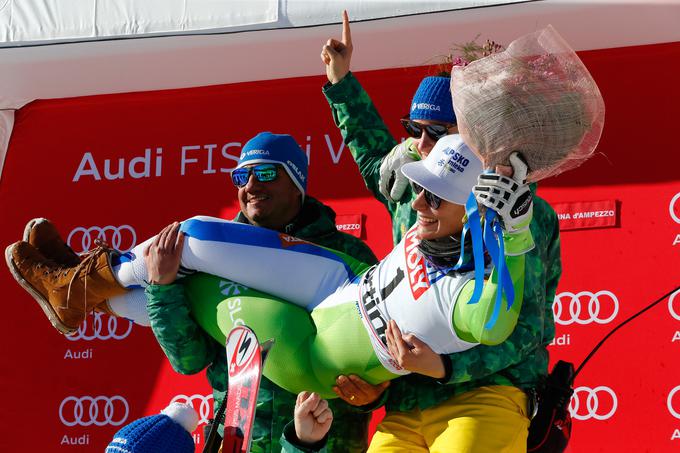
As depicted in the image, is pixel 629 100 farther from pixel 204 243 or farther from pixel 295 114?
pixel 204 243

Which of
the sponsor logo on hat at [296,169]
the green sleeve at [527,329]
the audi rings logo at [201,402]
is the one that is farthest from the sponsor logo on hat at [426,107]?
the audi rings logo at [201,402]

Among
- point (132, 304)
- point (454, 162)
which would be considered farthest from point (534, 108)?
point (132, 304)

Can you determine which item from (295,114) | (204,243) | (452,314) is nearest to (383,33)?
(295,114)

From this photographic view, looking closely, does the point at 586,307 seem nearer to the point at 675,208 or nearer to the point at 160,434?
the point at 675,208

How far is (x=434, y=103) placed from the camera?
9.90 ft

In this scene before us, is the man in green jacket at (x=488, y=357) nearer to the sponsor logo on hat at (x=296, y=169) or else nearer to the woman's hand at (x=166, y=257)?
the sponsor logo on hat at (x=296, y=169)

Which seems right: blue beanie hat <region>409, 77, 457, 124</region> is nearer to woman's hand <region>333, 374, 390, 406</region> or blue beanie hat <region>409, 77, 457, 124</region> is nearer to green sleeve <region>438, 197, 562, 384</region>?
green sleeve <region>438, 197, 562, 384</region>

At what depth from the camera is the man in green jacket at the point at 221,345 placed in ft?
10.2

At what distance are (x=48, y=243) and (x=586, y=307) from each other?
1.71m

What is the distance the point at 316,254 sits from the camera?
10.1ft

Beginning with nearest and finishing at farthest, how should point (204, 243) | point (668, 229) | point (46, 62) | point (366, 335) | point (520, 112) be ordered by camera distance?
point (520, 112), point (366, 335), point (204, 243), point (668, 229), point (46, 62)

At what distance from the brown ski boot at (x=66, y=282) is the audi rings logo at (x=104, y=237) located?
1.37 meters

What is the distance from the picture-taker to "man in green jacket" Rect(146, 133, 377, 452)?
3104 millimetres

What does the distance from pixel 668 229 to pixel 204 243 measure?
5.23 ft
